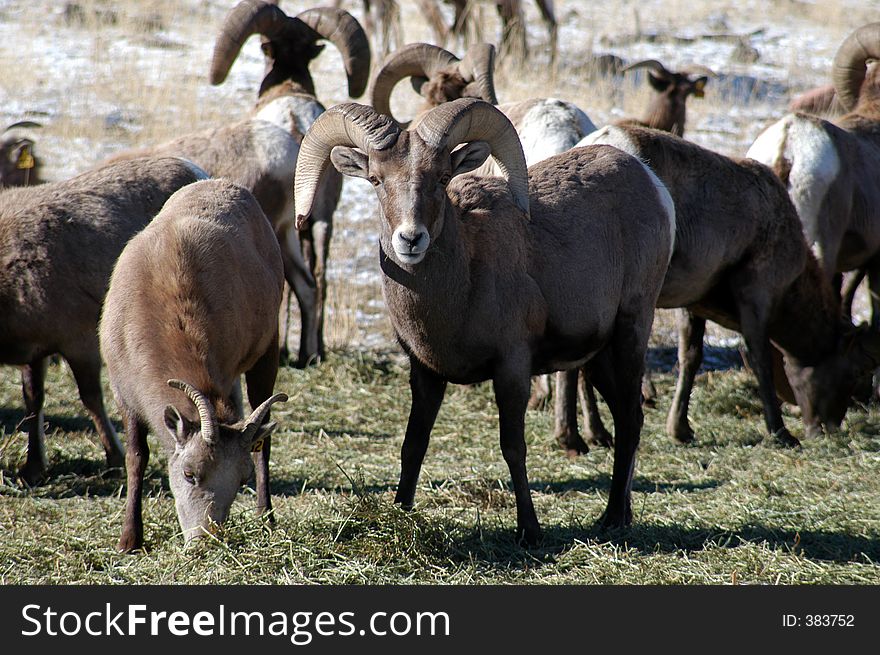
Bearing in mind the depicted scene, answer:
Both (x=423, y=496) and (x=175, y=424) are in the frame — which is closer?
(x=175, y=424)

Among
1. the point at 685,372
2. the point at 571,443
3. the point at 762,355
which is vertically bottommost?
the point at 571,443

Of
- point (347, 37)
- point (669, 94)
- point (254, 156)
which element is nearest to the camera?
point (254, 156)

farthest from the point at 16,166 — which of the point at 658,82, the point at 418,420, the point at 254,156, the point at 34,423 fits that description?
the point at 658,82

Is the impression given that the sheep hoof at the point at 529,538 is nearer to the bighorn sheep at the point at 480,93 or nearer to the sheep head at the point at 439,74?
the bighorn sheep at the point at 480,93

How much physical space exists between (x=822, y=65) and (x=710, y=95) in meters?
3.36

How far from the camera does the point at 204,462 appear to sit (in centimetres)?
497

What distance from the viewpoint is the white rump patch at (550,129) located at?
344 inches

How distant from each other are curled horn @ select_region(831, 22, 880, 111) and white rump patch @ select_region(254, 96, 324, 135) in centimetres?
525

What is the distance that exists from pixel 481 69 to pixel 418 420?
532 cm

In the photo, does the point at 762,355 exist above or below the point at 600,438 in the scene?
above

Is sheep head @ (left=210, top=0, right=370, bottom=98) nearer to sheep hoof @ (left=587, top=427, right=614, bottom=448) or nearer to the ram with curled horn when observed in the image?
the ram with curled horn

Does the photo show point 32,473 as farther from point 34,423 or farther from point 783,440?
point 783,440

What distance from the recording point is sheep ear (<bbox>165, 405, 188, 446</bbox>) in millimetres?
5000

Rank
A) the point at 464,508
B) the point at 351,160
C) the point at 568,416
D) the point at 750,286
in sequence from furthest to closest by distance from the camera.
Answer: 1. the point at 750,286
2. the point at 568,416
3. the point at 464,508
4. the point at 351,160
